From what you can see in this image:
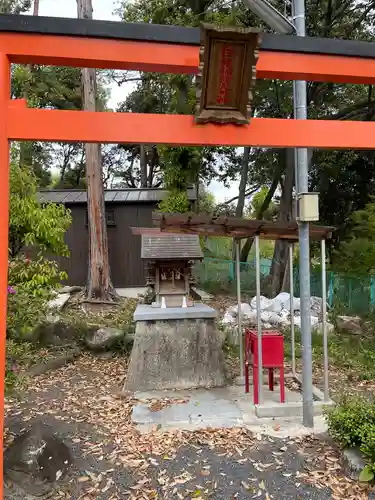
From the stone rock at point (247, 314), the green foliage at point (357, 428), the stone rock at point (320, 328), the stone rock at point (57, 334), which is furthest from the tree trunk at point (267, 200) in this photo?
the green foliage at point (357, 428)

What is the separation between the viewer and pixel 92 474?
419 cm

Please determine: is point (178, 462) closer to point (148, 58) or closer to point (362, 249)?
point (148, 58)

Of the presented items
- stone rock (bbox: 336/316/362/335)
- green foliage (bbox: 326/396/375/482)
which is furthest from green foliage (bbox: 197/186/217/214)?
green foliage (bbox: 326/396/375/482)

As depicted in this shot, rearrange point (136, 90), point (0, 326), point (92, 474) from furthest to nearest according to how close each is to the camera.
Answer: point (136, 90) → point (92, 474) → point (0, 326)

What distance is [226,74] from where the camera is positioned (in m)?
3.15

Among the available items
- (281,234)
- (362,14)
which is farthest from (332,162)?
(281,234)

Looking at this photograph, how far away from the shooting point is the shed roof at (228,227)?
5453 mm

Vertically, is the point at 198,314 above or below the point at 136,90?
below

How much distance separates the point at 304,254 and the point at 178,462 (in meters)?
2.87

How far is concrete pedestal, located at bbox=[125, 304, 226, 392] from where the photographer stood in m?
6.87

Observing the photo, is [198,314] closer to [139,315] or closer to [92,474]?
[139,315]

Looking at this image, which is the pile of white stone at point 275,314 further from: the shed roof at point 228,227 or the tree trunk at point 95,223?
the shed roof at point 228,227

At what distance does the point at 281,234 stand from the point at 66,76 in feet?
58.2

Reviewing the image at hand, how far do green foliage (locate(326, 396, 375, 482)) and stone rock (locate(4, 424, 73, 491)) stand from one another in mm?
2836
